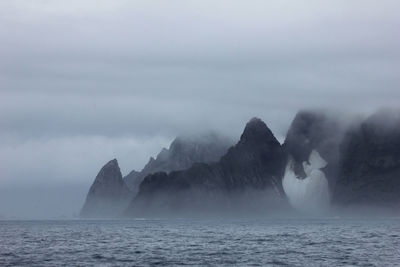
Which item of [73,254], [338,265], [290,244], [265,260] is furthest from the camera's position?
[290,244]

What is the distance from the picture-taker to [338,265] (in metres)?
105

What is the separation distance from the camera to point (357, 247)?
5443 inches

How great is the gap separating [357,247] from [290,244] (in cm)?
1501

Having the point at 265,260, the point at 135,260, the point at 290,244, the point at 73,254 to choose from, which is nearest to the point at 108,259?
the point at 135,260

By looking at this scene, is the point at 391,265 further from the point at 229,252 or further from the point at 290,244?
the point at 290,244

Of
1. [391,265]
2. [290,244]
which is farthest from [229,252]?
[391,265]

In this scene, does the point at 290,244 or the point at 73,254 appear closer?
the point at 73,254

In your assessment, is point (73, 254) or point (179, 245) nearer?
point (73, 254)

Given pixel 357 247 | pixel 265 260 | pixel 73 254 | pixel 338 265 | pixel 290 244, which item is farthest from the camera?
pixel 290 244

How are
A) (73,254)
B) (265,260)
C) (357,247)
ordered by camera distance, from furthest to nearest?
(357,247) → (73,254) → (265,260)

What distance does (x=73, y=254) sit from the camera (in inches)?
4951

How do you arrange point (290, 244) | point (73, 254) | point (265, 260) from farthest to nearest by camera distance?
point (290, 244)
point (73, 254)
point (265, 260)

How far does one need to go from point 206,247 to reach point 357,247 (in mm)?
26933

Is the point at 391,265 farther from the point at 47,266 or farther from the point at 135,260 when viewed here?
the point at 47,266
